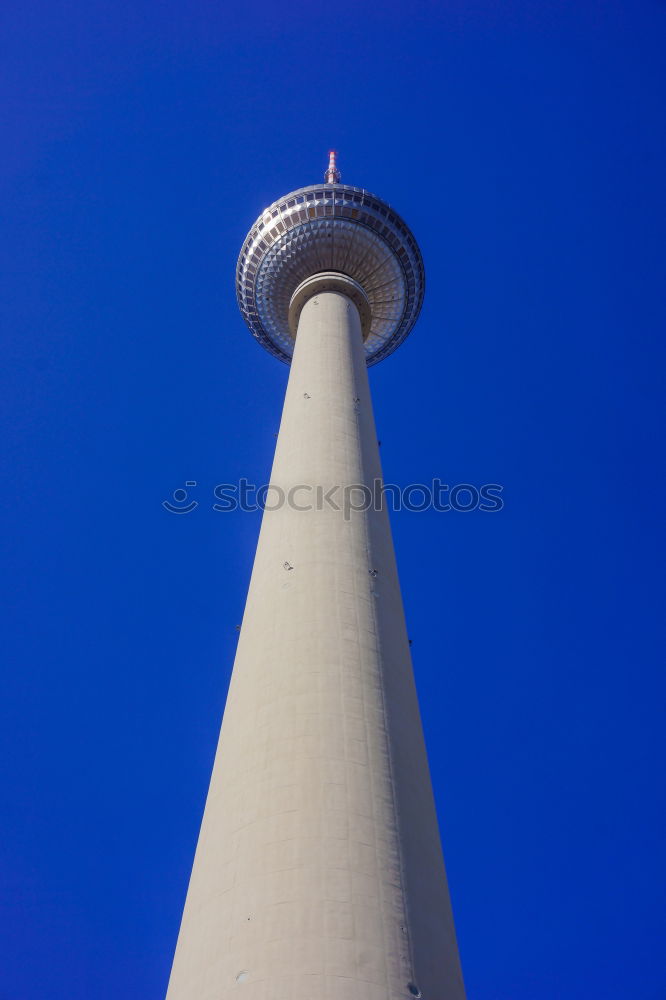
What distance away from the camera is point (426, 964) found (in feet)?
39.6

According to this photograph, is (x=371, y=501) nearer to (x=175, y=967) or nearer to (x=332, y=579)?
(x=332, y=579)

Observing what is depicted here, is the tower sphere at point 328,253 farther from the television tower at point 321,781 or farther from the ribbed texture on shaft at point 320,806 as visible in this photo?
the ribbed texture on shaft at point 320,806

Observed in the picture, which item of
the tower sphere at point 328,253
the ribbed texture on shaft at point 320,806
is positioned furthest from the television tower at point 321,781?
the tower sphere at point 328,253

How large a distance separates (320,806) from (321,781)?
1.69 feet

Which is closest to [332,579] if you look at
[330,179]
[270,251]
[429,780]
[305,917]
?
[429,780]

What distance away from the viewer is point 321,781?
45.5 ft

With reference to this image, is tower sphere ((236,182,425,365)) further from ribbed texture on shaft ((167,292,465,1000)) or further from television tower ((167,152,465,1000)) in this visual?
ribbed texture on shaft ((167,292,465,1000))

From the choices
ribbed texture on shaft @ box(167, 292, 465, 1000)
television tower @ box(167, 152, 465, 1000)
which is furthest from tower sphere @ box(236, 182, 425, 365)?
ribbed texture on shaft @ box(167, 292, 465, 1000)

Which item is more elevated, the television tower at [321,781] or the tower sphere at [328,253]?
the tower sphere at [328,253]

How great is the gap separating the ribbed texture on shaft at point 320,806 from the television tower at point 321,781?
0.10 feet

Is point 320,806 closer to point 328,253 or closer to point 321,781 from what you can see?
point 321,781

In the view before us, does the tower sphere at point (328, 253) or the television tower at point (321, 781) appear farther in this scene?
the tower sphere at point (328, 253)

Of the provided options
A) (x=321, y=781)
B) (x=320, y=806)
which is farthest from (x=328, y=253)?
(x=320, y=806)

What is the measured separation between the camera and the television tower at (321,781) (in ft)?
38.2
